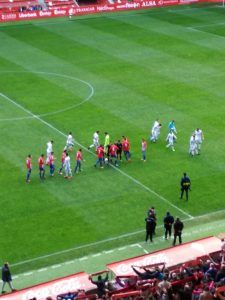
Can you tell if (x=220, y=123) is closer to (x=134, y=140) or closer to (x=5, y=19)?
(x=134, y=140)

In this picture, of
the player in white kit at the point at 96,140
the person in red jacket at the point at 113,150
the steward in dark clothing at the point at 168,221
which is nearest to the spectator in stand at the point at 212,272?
the steward in dark clothing at the point at 168,221

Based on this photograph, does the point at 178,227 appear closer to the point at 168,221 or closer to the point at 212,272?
the point at 168,221

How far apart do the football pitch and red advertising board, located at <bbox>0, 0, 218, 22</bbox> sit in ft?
7.18

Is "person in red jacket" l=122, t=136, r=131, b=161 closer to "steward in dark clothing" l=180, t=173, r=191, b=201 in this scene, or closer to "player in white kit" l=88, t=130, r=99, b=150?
"player in white kit" l=88, t=130, r=99, b=150

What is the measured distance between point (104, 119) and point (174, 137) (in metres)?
5.69

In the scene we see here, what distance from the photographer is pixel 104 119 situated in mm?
41781

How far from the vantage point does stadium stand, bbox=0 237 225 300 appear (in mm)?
21047

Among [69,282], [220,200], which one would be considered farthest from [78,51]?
[69,282]

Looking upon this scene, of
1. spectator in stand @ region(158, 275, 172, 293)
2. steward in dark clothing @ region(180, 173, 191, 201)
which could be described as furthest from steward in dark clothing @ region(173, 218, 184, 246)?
spectator in stand @ region(158, 275, 172, 293)

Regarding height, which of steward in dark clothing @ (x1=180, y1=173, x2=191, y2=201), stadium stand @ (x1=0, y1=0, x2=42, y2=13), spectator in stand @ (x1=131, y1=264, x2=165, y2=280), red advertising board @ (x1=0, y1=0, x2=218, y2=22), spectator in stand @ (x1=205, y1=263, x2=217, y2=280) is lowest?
steward in dark clothing @ (x1=180, y1=173, x2=191, y2=201)

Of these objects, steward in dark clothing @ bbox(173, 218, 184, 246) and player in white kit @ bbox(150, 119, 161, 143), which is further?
player in white kit @ bbox(150, 119, 161, 143)

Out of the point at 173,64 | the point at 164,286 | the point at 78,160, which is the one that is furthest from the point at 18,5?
the point at 164,286

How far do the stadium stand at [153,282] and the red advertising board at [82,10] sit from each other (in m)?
49.3

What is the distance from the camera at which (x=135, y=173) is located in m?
34.7
